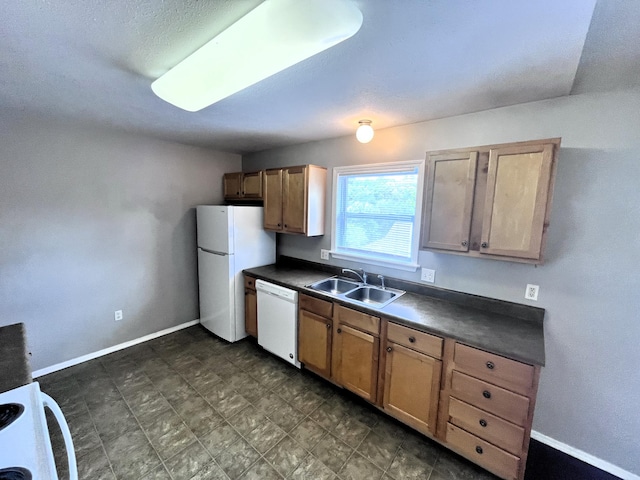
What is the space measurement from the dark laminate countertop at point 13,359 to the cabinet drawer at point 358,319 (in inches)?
70.0

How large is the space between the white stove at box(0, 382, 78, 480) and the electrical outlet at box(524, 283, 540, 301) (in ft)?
7.90

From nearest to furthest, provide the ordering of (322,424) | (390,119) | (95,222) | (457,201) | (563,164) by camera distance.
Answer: (563,164)
(457,201)
(322,424)
(390,119)
(95,222)

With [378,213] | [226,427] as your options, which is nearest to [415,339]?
[378,213]

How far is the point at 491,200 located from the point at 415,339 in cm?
103

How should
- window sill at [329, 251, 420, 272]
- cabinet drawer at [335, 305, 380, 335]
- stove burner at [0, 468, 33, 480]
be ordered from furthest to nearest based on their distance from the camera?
window sill at [329, 251, 420, 272], cabinet drawer at [335, 305, 380, 335], stove burner at [0, 468, 33, 480]

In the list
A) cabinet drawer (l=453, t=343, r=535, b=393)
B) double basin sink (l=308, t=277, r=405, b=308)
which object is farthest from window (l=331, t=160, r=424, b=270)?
cabinet drawer (l=453, t=343, r=535, b=393)

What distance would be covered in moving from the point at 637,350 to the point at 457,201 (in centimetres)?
133

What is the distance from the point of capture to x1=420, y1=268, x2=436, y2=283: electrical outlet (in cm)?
227

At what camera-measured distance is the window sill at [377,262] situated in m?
2.39

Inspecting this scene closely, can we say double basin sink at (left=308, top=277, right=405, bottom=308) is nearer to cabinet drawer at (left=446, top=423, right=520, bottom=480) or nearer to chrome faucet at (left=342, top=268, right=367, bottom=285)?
chrome faucet at (left=342, top=268, right=367, bottom=285)

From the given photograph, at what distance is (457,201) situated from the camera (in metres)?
1.85

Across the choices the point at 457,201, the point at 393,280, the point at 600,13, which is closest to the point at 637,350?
the point at 457,201

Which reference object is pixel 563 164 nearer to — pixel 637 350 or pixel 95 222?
pixel 637 350

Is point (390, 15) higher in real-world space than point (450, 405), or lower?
higher
